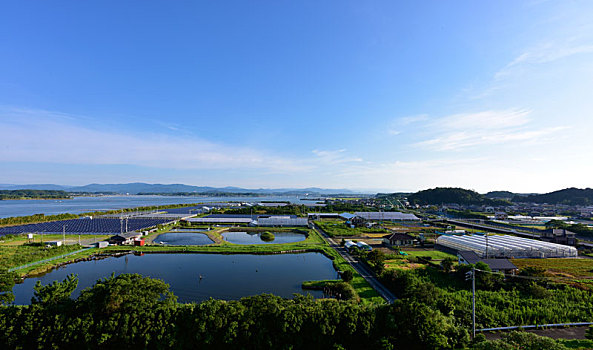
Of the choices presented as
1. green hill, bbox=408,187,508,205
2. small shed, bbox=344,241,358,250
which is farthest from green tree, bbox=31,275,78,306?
green hill, bbox=408,187,508,205

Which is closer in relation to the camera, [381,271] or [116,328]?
[116,328]

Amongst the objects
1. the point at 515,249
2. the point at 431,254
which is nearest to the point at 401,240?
the point at 431,254

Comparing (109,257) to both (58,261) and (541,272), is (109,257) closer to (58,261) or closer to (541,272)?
(58,261)

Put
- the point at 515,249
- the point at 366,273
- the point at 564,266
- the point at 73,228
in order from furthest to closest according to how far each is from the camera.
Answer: the point at 73,228 → the point at 515,249 → the point at 564,266 → the point at 366,273

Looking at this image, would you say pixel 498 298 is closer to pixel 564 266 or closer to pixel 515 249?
pixel 564 266

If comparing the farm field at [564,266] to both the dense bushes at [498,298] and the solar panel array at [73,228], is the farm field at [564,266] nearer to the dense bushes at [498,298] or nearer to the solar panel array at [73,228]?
the dense bushes at [498,298]

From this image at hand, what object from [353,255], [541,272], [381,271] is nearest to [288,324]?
[381,271]

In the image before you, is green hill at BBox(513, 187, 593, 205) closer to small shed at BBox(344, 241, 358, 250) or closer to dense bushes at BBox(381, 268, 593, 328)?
small shed at BBox(344, 241, 358, 250)
